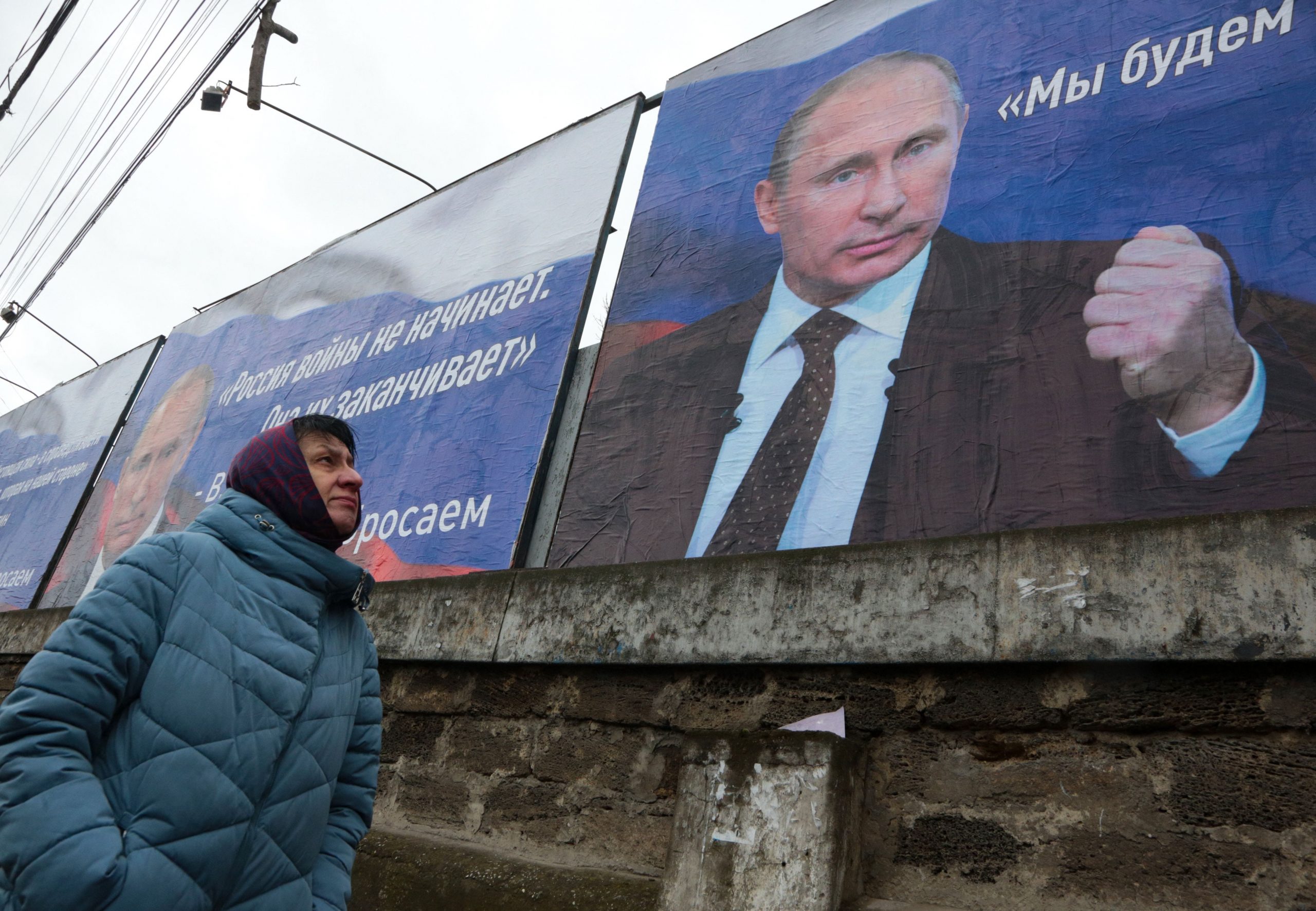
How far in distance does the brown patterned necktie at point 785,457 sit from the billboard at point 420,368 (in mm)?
1121

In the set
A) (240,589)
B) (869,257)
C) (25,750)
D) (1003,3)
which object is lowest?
(25,750)

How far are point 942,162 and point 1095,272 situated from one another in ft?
2.77

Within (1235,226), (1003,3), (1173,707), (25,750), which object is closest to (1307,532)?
(1173,707)

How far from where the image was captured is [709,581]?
276 cm

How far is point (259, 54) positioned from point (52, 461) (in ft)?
13.7

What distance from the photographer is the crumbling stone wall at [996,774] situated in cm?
190

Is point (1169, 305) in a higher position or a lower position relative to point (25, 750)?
higher

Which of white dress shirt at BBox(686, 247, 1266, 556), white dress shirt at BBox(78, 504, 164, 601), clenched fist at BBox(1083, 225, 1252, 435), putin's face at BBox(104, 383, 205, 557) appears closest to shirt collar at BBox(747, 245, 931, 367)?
white dress shirt at BBox(686, 247, 1266, 556)

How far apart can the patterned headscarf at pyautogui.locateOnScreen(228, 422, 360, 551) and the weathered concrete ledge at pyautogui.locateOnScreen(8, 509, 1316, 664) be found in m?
1.15

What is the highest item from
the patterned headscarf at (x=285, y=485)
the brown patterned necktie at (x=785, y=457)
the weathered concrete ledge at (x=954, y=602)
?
the brown patterned necktie at (x=785, y=457)

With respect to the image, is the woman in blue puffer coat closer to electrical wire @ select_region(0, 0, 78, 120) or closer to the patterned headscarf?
the patterned headscarf

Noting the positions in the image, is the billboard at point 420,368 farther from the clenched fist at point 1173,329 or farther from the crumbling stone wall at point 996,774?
the clenched fist at point 1173,329

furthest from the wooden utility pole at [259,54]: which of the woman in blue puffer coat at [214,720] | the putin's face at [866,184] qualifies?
the woman in blue puffer coat at [214,720]

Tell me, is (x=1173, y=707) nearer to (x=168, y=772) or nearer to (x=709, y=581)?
(x=709, y=581)
